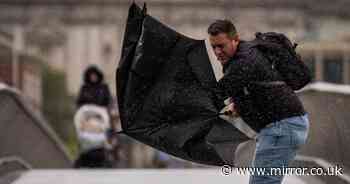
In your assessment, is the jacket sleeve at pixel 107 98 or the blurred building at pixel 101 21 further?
the blurred building at pixel 101 21

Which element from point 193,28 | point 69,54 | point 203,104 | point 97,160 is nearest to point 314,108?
point 203,104

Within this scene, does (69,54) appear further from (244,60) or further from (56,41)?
(244,60)

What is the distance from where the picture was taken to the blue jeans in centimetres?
484

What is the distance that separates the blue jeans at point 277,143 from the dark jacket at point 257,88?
37mm

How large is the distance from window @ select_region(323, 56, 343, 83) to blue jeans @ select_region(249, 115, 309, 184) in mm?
17335

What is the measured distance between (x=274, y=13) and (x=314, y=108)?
23358mm

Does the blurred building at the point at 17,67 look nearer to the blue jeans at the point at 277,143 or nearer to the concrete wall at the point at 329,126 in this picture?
the concrete wall at the point at 329,126

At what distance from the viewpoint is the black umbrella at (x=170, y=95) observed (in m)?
5.27

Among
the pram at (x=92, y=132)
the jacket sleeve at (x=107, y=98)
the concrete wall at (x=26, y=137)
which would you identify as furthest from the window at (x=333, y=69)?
the pram at (x=92, y=132)

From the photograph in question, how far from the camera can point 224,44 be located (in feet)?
15.9

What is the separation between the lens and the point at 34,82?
83.7 feet

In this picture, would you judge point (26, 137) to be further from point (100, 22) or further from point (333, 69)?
point (100, 22)

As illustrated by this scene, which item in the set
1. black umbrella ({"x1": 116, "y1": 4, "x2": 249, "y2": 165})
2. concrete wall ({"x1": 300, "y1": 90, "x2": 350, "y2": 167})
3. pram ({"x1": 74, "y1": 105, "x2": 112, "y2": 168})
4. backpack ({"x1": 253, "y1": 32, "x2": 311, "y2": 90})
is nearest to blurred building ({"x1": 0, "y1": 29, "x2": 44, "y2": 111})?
pram ({"x1": 74, "y1": 105, "x2": 112, "y2": 168})

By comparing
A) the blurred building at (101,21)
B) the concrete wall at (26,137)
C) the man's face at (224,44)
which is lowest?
the blurred building at (101,21)
